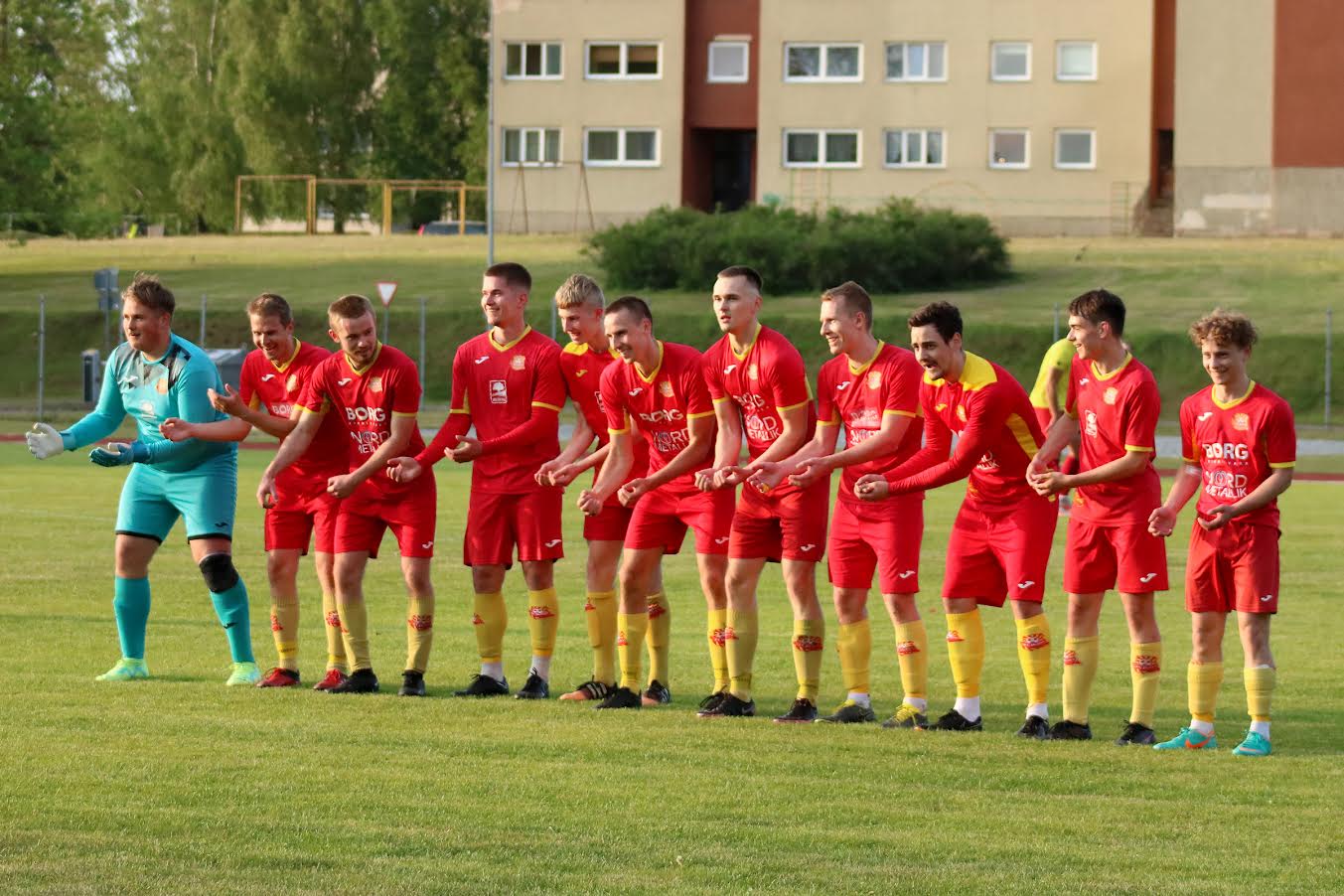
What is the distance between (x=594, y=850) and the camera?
7.32m

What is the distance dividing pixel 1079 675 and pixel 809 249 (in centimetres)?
4357

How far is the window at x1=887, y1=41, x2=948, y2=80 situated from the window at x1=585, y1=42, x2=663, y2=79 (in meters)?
8.09

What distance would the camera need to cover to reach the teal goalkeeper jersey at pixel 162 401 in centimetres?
1127

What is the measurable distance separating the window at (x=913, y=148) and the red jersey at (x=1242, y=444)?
Result: 58.6 m

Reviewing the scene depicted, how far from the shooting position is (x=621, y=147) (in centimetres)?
7012

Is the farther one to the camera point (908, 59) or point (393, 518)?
point (908, 59)

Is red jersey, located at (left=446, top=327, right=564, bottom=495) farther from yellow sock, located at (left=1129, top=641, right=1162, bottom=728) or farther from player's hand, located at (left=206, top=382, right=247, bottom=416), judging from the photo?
yellow sock, located at (left=1129, top=641, right=1162, bottom=728)

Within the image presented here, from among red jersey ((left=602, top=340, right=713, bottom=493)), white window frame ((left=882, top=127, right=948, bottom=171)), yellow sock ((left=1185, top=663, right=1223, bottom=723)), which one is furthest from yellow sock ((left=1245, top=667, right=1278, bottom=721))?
white window frame ((left=882, top=127, right=948, bottom=171))

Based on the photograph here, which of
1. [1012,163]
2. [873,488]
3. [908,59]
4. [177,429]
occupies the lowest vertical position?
[873,488]

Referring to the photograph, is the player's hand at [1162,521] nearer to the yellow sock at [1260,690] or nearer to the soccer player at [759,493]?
the yellow sock at [1260,690]

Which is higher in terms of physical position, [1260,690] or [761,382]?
[761,382]

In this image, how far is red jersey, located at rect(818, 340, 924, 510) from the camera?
402 inches

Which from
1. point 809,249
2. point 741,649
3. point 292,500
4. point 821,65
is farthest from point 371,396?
point 821,65

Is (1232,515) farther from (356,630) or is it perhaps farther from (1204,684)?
(356,630)
